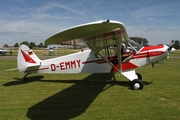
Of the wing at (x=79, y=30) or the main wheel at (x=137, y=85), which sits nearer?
the wing at (x=79, y=30)

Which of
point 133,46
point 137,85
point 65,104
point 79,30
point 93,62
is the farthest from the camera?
point 93,62

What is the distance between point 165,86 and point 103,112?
3723 millimetres

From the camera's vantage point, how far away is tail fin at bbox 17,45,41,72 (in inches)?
308

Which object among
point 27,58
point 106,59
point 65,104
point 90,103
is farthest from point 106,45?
point 27,58

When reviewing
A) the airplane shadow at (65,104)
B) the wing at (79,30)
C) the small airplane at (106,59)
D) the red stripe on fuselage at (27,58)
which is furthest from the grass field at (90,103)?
the wing at (79,30)

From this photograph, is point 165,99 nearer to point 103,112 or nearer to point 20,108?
point 103,112

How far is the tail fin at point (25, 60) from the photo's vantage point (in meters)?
7.82

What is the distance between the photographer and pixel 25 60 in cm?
786

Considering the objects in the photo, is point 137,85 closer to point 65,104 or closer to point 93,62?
point 93,62

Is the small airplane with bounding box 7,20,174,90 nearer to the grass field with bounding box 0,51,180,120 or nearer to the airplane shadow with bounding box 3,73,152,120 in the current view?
the grass field with bounding box 0,51,180,120

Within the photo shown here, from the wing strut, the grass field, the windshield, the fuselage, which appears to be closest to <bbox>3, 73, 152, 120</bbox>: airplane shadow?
the grass field

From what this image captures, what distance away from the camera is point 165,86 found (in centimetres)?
683

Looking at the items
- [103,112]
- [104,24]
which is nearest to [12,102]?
[103,112]

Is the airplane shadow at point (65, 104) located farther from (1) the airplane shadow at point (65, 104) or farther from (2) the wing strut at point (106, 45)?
(2) the wing strut at point (106, 45)
